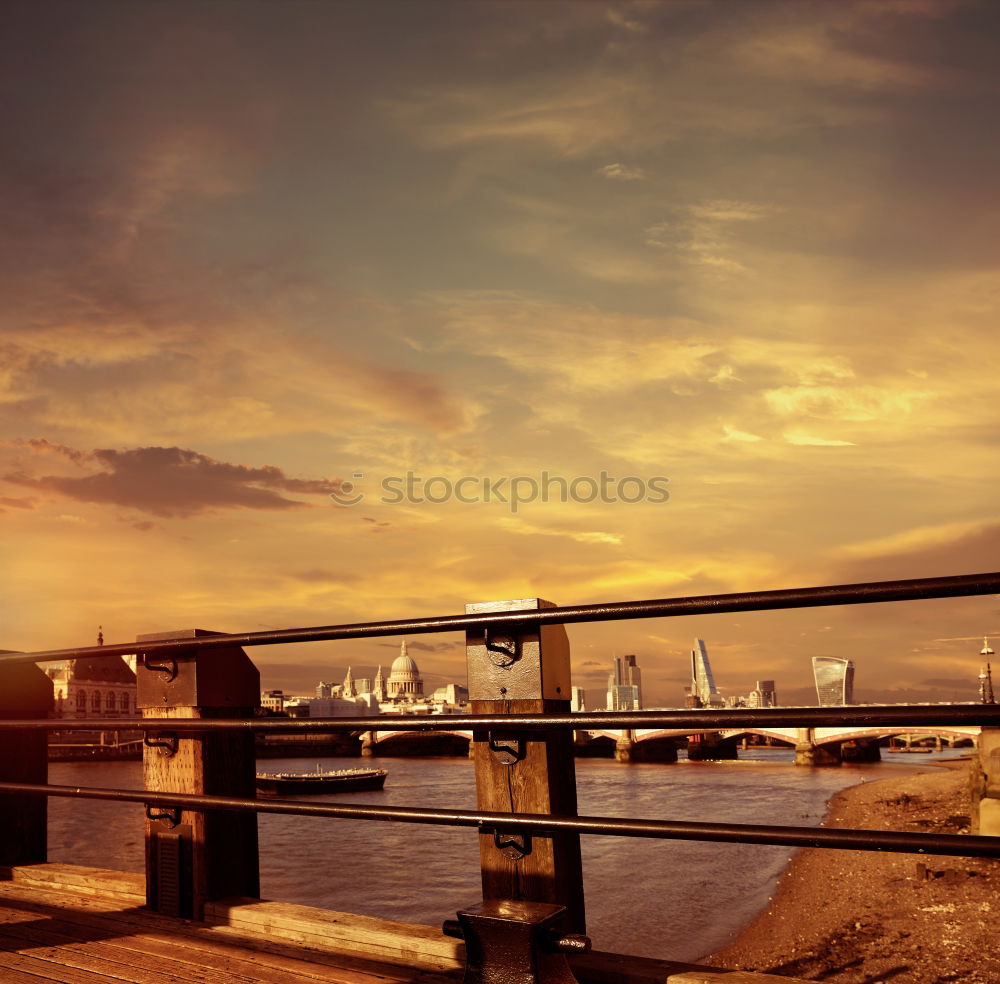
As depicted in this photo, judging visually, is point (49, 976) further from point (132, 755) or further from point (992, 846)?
point (132, 755)

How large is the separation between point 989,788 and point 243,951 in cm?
2413

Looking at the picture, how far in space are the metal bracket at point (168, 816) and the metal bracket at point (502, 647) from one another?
1.73 m

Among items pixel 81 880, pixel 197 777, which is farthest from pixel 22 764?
pixel 197 777

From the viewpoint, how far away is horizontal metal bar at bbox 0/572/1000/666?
2189 mm

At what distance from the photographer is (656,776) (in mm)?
82938

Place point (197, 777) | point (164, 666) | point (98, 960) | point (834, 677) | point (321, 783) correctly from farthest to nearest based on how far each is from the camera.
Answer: point (834, 677)
point (321, 783)
point (164, 666)
point (197, 777)
point (98, 960)

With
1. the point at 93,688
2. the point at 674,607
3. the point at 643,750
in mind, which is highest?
the point at 674,607

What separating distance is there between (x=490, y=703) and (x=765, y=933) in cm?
2355

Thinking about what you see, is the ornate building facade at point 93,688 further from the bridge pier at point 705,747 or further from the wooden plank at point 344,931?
the wooden plank at point 344,931

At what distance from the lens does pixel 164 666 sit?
13.0 feet

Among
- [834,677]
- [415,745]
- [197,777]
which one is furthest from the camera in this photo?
[834,677]

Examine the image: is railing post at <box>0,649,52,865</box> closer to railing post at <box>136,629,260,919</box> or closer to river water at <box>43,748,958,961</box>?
railing post at <box>136,629,260,919</box>

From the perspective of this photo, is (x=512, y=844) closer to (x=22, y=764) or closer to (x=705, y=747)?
(x=22, y=764)

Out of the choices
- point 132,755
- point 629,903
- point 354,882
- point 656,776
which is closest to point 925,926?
point 629,903
